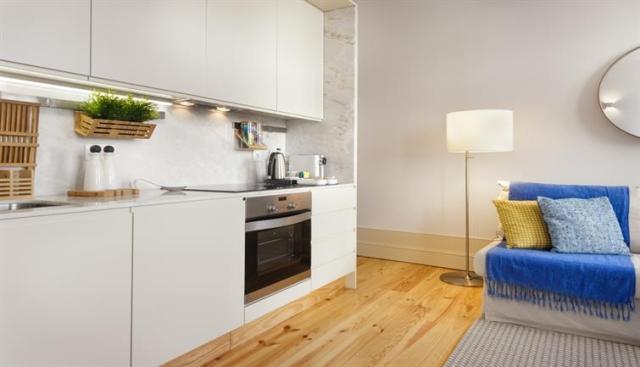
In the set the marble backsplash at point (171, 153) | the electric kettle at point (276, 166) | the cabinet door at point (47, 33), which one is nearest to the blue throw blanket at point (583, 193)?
the electric kettle at point (276, 166)

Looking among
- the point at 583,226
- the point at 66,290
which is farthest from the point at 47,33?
the point at 583,226

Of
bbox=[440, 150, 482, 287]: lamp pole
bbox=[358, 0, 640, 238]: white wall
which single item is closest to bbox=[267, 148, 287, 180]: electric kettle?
bbox=[440, 150, 482, 287]: lamp pole

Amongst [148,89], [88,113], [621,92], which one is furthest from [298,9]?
[621,92]

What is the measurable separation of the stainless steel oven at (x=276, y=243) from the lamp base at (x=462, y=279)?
4.51 ft

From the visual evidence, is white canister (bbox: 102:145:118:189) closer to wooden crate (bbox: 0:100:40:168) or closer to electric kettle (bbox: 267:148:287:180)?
wooden crate (bbox: 0:100:40:168)

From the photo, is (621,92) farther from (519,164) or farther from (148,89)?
(148,89)

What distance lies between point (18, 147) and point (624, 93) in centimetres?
368

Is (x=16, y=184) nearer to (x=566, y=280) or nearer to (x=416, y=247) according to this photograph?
(x=566, y=280)

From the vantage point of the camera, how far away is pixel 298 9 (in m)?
3.01

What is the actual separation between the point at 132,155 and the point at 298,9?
1.56 meters

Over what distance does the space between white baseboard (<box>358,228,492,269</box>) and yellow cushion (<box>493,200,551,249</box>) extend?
1.05 meters

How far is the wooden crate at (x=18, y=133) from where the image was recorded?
160 centimetres

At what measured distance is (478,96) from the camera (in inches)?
147

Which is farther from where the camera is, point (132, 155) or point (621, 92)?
point (621, 92)
